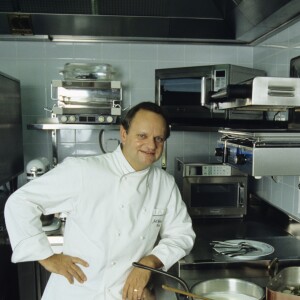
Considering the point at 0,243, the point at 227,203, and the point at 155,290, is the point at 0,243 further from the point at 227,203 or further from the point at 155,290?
the point at 227,203

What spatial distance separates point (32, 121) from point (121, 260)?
1881mm

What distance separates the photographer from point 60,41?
2891mm

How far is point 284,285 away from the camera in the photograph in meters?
1.22

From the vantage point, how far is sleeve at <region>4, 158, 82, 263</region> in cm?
134

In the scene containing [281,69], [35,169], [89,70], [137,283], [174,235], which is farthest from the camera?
[89,70]

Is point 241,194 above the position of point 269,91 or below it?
below

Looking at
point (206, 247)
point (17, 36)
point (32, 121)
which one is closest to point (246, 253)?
point (206, 247)

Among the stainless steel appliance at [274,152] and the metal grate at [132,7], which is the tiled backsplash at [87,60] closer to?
the metal grate at [132,7]

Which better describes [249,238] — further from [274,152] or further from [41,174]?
[41,174]

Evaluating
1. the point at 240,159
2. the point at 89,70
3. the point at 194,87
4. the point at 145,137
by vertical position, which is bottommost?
the point at 240,159

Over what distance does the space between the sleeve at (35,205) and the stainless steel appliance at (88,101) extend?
1169mm

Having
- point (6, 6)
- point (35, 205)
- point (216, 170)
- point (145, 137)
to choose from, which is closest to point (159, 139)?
point (145, 137)

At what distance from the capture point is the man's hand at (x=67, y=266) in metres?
1.36

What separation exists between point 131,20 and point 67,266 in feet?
5.87
